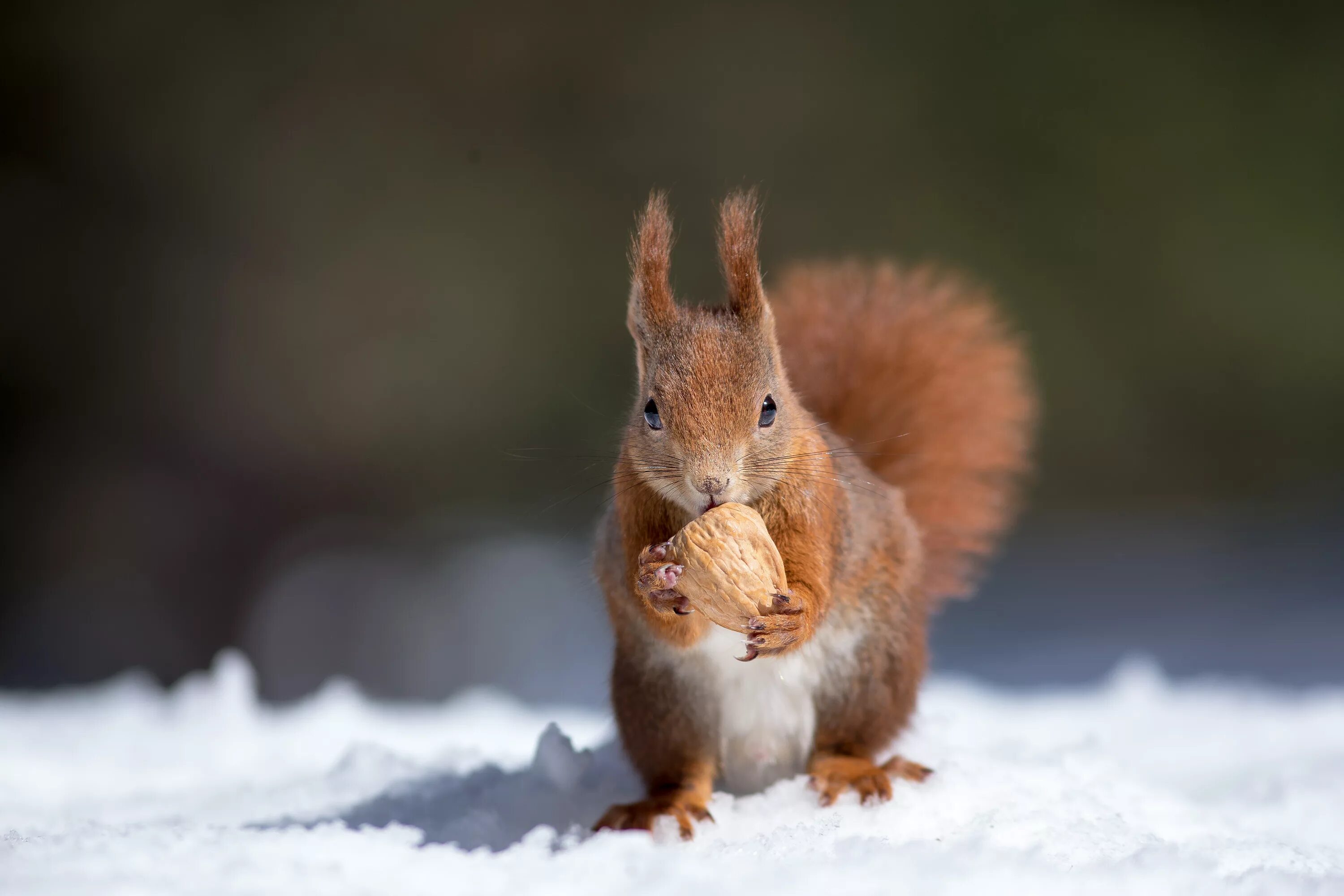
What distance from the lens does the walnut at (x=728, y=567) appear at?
98cm

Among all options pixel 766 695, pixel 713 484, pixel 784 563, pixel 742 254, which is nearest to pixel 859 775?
pixel 766 695

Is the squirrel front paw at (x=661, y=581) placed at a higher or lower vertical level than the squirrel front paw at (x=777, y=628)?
higher

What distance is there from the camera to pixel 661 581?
1008 millimetres

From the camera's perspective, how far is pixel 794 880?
33.3 inches

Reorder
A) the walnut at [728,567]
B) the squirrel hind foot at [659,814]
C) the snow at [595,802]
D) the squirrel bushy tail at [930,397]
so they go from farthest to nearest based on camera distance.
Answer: the squirrel bushy tail at [930,397]
the squirrel hind foot at [659,814]
the walnut at [728,567]
the snow at [595,802]

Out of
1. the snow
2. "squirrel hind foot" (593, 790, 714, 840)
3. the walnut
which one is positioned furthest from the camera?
"squirrel hind foot" (593, 790, 714, 840)

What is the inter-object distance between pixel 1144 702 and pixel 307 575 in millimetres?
2222

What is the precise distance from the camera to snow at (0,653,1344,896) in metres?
0.84

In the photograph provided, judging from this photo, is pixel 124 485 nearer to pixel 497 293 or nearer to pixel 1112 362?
pixel 497 293

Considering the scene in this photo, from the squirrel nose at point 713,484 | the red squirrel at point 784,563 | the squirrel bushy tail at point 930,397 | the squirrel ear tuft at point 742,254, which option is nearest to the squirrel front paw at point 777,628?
the red squirrel at point 784,563

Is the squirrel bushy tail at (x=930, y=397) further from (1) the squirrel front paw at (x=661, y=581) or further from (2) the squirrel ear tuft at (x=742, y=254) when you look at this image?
(1) the squirrel front paw at (x=661, y=581)

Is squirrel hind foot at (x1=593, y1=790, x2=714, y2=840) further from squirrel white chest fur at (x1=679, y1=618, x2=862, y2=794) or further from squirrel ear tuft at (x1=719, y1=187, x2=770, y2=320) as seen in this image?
squirrel ear tuft at (x1=719, y1=187, x2=770, y2=320)

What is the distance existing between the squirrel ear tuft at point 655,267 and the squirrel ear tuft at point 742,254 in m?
0.05

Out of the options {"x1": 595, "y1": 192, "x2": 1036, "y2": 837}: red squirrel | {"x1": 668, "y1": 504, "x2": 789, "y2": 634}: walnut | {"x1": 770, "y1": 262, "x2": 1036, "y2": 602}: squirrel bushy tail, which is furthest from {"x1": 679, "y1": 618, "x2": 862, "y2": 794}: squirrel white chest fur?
{"x1": 770, "y1": 262, "x2": 1036, "y2": 602}: squirrel bushy tail
